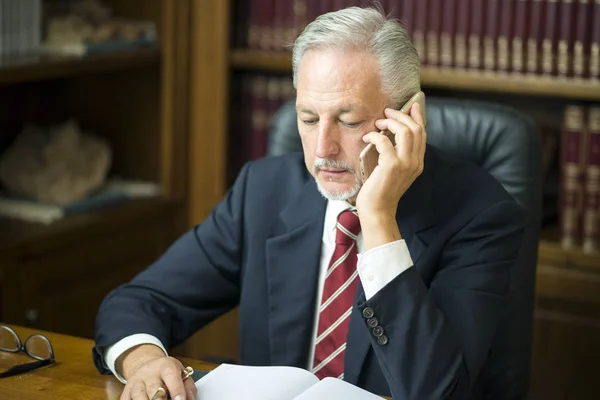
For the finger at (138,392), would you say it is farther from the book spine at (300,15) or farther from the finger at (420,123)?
the book spine at (300,15)

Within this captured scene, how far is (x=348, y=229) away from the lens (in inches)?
72.7

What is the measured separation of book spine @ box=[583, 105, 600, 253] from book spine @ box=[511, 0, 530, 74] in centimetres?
25

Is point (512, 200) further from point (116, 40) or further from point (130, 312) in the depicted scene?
point (116, 40)

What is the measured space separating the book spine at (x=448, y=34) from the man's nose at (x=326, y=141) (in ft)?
4.35

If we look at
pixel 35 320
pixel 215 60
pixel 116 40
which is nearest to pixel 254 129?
pixel 215 60

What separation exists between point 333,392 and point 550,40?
1693 mm

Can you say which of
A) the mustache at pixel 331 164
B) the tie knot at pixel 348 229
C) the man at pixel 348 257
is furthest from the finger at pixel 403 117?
the tie knot at pixel 348 229

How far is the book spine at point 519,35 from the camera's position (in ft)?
9.34

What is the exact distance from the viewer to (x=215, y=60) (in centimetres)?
322

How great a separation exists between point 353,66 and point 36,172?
1.60 m

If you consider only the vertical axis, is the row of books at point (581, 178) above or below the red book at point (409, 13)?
below

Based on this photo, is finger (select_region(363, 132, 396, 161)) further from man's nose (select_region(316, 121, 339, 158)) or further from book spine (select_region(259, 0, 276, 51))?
book spine (select_region(259, 0, 276, 51))

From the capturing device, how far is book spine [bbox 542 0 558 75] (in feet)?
9.26

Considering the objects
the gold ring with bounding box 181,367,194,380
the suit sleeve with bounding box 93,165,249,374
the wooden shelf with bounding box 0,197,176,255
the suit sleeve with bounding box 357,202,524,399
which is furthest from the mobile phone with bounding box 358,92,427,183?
the wooden shelf with bounding box 0,197,176,255
